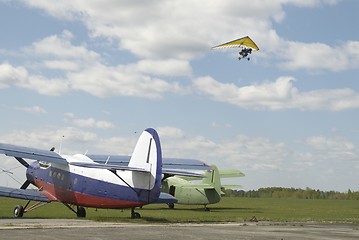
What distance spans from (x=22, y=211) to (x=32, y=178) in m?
2.82

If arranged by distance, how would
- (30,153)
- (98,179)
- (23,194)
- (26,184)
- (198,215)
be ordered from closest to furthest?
(98,179)
(30,153)
(23,194)
(26,184)
(198,215)

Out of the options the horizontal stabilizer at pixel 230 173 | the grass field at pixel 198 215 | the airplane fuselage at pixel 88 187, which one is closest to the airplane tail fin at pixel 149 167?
the airplane fuselage at pixel 88 187

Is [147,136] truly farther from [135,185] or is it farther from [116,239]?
[116,239]

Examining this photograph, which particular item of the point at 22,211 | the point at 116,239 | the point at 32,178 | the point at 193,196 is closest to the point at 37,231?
the point at 116,239

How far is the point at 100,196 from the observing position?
26.5 meters

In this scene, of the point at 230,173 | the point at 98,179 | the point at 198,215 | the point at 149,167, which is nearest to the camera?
the point at 149,167

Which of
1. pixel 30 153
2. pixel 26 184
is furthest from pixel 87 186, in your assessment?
pixel 26 184

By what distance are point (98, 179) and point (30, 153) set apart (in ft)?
12.0

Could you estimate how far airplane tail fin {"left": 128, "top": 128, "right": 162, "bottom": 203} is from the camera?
82.3ft

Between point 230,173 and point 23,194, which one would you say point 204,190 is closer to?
point 230,173

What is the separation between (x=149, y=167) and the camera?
25.1m

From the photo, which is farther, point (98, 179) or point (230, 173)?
point (230, 173)

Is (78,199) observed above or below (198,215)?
above

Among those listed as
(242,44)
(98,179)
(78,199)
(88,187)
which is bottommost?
(78,199)
